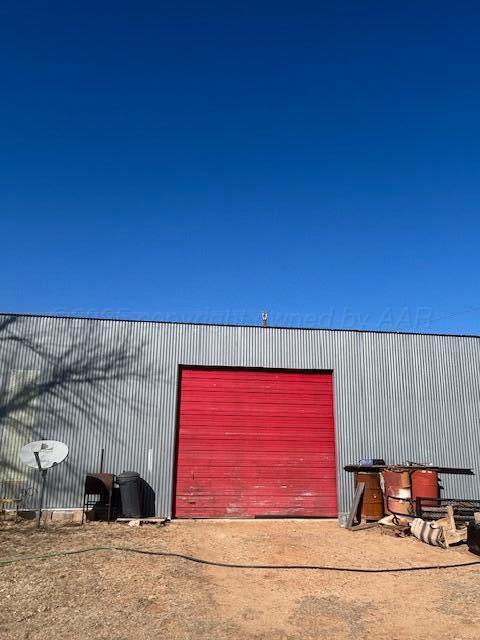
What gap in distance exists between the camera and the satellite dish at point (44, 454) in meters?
11.5

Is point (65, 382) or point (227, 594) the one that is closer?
point (227, 594)

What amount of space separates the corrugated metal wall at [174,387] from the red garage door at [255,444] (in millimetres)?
366

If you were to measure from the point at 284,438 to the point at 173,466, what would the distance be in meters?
3.19

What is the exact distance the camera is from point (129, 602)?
6539mm

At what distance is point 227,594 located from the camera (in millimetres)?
7070

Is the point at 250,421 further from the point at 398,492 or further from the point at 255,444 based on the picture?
the point at 398,492

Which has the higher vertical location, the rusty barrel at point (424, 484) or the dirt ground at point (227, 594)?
the rusty barrel at point (424, 484)

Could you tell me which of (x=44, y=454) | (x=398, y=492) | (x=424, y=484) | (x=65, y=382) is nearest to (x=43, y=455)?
(x=44, y=454)

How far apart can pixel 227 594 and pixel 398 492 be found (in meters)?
6.90

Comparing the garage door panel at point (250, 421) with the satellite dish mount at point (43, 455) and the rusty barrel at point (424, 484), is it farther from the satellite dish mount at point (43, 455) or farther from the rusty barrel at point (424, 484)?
the satellite dish mount at point (43, 455)

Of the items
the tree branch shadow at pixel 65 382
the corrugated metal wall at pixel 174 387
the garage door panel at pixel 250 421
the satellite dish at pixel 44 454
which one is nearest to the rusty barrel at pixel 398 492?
the corrugated metal wall at pixel 174 387

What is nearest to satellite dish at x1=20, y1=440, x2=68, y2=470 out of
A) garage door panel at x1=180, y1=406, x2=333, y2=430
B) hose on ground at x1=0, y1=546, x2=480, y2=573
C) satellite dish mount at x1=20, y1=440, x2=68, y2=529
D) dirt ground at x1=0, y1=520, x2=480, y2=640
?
satellite dish mount at x1=20, y1=440, x2=68, y2=529

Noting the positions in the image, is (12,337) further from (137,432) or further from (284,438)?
(284,438)

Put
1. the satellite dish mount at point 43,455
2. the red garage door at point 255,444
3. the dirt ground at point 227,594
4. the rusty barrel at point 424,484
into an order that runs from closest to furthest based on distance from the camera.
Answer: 1. the dirt ground at point 227,594
2. the satellite dish mount at point 43,455
3. the rusty barrel at point 424,484
4. the red garage door at point 255,444
